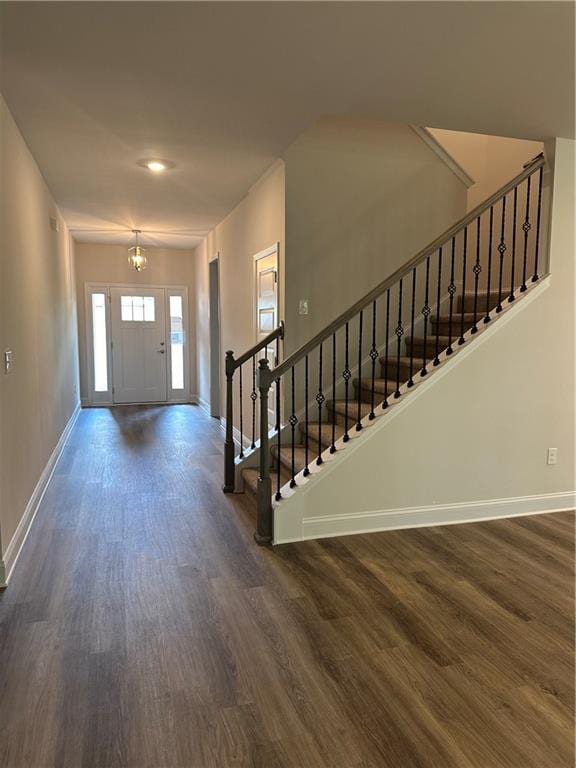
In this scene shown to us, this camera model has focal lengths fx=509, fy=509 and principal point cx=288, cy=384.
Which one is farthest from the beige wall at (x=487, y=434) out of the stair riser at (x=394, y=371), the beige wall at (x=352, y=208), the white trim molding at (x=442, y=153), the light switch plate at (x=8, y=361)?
the light switch plate at (x=8, y=361)

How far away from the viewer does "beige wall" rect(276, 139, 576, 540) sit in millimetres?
3293

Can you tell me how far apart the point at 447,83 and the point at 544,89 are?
0.56 meters

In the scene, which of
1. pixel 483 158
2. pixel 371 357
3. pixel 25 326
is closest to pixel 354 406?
pixel 371 357

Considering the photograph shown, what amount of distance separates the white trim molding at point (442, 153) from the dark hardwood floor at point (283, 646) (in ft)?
9.70

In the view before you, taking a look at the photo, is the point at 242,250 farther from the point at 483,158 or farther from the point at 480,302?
the point at 483,158

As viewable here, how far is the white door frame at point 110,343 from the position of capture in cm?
827

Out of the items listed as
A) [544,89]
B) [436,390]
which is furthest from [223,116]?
[436,390]

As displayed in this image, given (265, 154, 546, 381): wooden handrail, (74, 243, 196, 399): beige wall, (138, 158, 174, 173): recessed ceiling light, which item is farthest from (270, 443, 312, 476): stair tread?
(74, 243, 196, 399): beige wall

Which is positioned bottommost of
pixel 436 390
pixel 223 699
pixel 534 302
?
pixel 223 699

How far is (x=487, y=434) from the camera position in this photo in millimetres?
3557

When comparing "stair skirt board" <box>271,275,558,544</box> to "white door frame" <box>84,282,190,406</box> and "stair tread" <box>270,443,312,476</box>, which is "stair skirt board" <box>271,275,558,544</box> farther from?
"white door frame" <box>84,282,190,406</box>

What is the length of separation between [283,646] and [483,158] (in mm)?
4988

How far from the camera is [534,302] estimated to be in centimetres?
355

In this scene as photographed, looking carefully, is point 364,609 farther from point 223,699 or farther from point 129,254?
point 129,254
